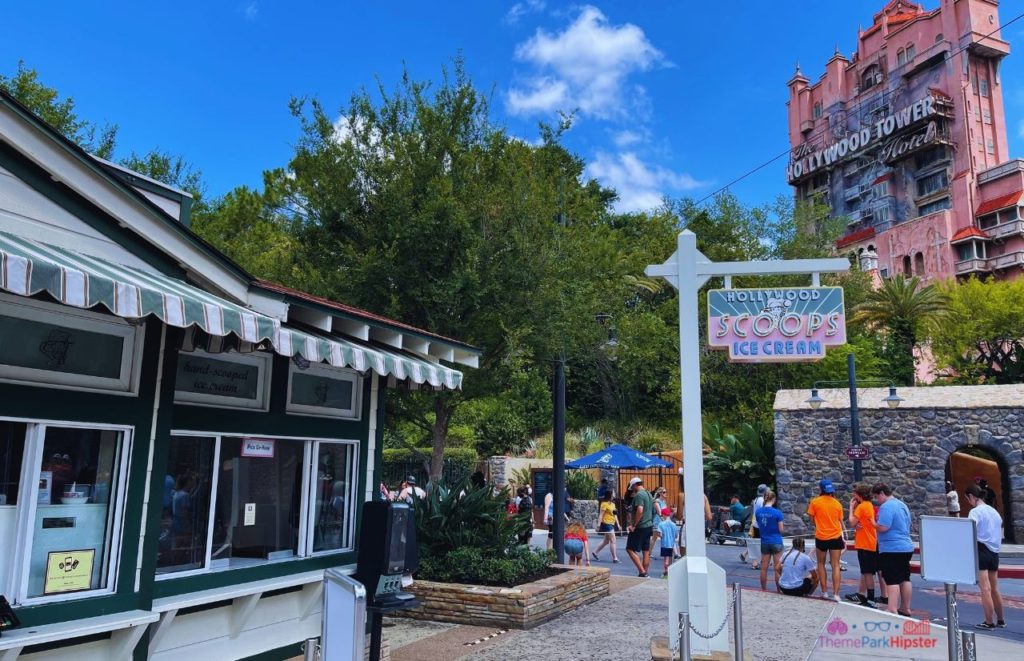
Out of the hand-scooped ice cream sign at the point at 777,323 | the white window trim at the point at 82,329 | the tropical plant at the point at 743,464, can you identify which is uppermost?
the hand-scooped ice cream sign at the point at 777,323

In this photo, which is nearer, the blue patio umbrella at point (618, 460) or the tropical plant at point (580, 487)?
the blue patio umbrella at point (618, 460)

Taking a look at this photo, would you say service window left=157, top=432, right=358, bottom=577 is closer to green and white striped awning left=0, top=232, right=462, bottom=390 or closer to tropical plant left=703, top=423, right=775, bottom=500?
green and white striped awning left=0, top=232, right=462, bottom=390

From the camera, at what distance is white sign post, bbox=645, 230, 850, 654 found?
665cm

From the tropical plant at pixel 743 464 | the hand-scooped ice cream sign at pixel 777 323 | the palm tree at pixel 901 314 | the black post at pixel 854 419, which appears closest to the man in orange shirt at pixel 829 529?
the hand-scooped ice cream sign at pixel 777 323

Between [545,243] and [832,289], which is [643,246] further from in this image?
[832,289]

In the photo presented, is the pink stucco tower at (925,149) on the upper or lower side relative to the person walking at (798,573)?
upper

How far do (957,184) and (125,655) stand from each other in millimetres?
59535

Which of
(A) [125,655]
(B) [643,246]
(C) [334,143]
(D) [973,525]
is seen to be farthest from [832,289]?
(B) [643,246]

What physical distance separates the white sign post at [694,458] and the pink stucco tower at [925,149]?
4137 centimetres

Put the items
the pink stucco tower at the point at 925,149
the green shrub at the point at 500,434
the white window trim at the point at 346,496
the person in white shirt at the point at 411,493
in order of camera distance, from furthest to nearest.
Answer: the pink stucco tower at the point at 925,149, the green shrub at the point at 500,434, the person in white shirt at the point at 411,493, the white window trim at the point at 346,496

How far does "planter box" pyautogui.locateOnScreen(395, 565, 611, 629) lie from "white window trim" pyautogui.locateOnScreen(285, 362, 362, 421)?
2.92m

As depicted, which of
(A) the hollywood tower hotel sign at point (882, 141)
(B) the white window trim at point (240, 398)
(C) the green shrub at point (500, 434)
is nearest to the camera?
(B) the white window trim at point (240, 398)

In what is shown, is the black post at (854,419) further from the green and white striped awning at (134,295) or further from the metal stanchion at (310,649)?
the metal stanchion at (310,649)

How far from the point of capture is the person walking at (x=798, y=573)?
1123 centimetres
